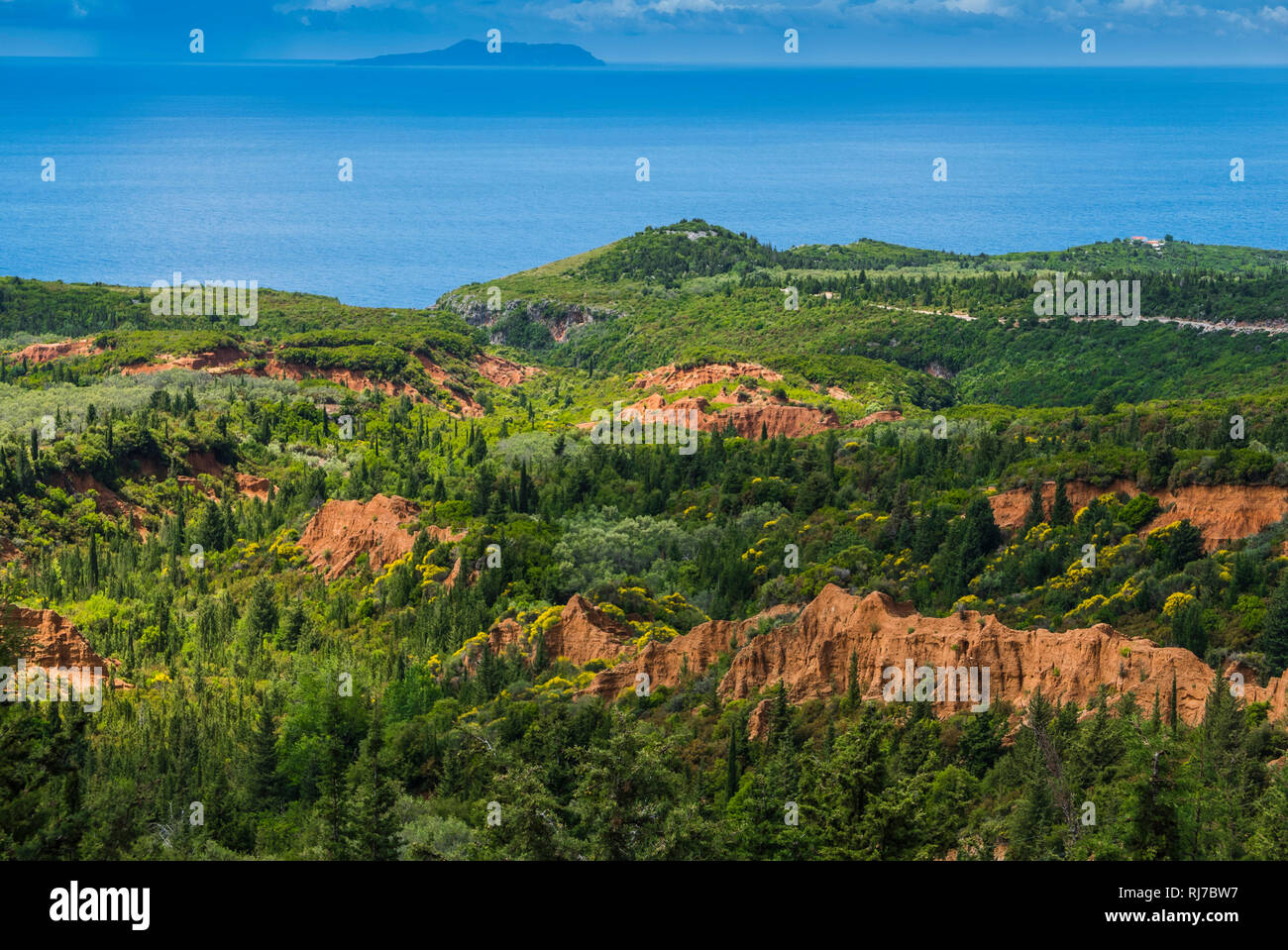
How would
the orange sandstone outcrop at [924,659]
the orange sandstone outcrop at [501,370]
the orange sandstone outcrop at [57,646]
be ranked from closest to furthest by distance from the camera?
the orange sandstone outcrop at [924,659]
the orange sandstone outcrop at [57,646]
the orange sandstone outcrop at [501,370]

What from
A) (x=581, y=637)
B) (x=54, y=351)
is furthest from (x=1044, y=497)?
(x=54, y=351)

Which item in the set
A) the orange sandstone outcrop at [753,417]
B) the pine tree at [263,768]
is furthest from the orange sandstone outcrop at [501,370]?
the pine tree at [263,768]

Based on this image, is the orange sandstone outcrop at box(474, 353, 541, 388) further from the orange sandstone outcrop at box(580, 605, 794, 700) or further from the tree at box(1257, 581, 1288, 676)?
the tree at box(1257, 581, 1288, 676)

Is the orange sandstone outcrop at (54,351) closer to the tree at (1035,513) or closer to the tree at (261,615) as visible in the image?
the tree at (261,615)

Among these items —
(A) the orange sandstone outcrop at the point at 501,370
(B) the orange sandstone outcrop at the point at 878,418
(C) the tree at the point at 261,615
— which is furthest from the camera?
(A) the orange sandstone outcrop at the point at 501,370

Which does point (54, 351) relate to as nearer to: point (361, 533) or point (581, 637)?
point (361, 533)
